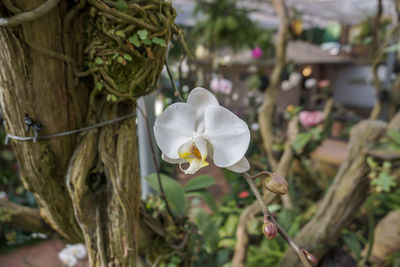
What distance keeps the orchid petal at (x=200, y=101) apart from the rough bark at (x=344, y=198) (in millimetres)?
763

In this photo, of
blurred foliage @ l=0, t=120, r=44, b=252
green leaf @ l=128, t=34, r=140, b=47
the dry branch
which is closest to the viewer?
green leaf @ l=128, t=34, r=140, b=47

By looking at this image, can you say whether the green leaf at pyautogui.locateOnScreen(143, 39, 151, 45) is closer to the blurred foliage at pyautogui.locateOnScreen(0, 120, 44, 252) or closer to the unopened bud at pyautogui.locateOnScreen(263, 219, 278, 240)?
the unopened bud at pyautogui.locateOnScreen(263, 219, 278, 240)

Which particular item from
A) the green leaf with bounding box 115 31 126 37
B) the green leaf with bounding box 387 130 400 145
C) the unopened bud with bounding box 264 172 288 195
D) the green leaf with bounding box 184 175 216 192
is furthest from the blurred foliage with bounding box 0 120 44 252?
the green leaf with bounding box 387 130 400 145

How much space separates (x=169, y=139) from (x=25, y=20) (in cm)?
20

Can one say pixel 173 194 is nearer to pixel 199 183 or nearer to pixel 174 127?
pixel 199 183

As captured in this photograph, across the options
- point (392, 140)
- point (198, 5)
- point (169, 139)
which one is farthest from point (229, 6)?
point (169, 139)

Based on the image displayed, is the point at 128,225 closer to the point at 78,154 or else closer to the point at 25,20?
the point at 78,154

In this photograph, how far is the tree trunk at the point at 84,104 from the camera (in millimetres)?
316

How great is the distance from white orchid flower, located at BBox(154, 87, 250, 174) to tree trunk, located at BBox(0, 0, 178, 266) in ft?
0.39

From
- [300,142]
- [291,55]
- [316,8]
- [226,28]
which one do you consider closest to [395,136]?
[300,142]

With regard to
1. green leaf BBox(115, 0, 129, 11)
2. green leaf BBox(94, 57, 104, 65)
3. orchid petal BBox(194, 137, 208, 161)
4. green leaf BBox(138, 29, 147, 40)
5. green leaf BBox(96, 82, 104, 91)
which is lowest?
orchid petal BBox(194, 137, 208, 161)

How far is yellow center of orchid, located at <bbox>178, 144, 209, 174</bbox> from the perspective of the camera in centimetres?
24

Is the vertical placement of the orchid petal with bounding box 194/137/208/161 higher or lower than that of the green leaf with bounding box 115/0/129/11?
lower

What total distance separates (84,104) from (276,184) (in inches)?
11.9
